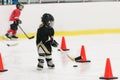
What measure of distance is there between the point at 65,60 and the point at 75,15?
Answer: 16.2 feet

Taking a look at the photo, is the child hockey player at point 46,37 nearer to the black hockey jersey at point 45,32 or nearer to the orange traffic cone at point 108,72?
the black hockey jersey at point 45,32

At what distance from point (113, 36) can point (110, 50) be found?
120 inches

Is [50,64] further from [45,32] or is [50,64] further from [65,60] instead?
[65,60]

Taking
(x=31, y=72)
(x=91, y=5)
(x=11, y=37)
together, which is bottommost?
(x=31, y=72)

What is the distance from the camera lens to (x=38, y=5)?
12406 mm

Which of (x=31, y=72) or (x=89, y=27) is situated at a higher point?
(x=89, y=27)

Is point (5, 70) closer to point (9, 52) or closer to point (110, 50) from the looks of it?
point (9, 52)

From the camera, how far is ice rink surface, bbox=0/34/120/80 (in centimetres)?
649

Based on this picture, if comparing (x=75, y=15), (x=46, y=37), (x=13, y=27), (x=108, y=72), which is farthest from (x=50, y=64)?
(x=75, y=15)

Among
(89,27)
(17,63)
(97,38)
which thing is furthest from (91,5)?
(17,63)

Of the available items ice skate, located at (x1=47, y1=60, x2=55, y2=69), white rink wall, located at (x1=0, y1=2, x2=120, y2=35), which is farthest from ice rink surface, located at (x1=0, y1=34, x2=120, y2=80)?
white rink wall, located at (x1=0, y1=2, x2=120, y2=35)

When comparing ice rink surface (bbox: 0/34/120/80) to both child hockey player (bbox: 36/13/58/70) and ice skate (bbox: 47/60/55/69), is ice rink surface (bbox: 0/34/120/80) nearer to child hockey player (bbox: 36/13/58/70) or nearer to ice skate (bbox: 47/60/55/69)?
ice skate (bbox: 47/60/55/69)

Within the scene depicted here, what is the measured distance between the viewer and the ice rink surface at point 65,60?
649cm

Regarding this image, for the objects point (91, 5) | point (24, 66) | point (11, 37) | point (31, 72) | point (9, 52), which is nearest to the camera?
point (31, 72)
